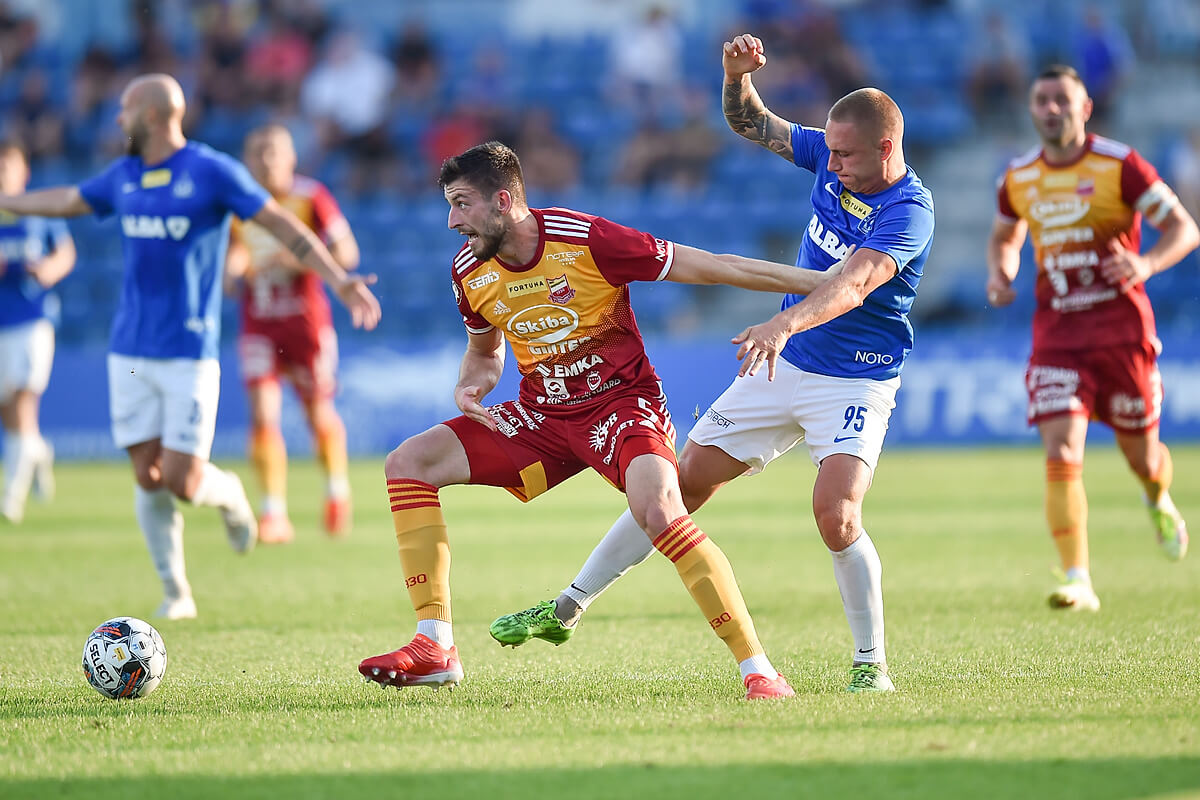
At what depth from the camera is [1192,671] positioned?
543 cm

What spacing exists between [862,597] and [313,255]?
3.43 meters

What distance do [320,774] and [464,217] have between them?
2.15 m

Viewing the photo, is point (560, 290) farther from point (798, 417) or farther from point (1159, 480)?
point (1159, 480)

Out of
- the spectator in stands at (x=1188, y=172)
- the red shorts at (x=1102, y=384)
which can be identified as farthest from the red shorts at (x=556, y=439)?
the spectator in stands at (x=1188, y=172)

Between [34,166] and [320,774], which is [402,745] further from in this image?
[34,166]

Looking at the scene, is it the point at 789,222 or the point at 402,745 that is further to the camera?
the point at 789,222

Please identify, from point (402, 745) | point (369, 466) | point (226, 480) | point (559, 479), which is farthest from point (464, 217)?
point (369, 466)

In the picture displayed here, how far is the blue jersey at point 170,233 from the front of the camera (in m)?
7.36

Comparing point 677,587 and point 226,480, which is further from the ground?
point 226,480

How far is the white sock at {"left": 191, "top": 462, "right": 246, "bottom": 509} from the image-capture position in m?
7.48

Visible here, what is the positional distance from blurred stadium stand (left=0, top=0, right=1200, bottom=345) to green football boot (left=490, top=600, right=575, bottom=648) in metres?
12.9

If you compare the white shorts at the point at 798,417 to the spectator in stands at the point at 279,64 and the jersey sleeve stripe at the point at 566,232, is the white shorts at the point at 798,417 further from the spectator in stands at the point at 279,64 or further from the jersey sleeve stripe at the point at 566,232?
the spectator in stands at the point at 279,64

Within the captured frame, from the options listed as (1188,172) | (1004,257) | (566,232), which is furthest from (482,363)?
(1188,172)

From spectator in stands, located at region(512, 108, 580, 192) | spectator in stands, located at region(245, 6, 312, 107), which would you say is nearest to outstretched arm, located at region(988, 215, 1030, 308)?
spectator in stands, located at region(512, 108, 580, 192)
